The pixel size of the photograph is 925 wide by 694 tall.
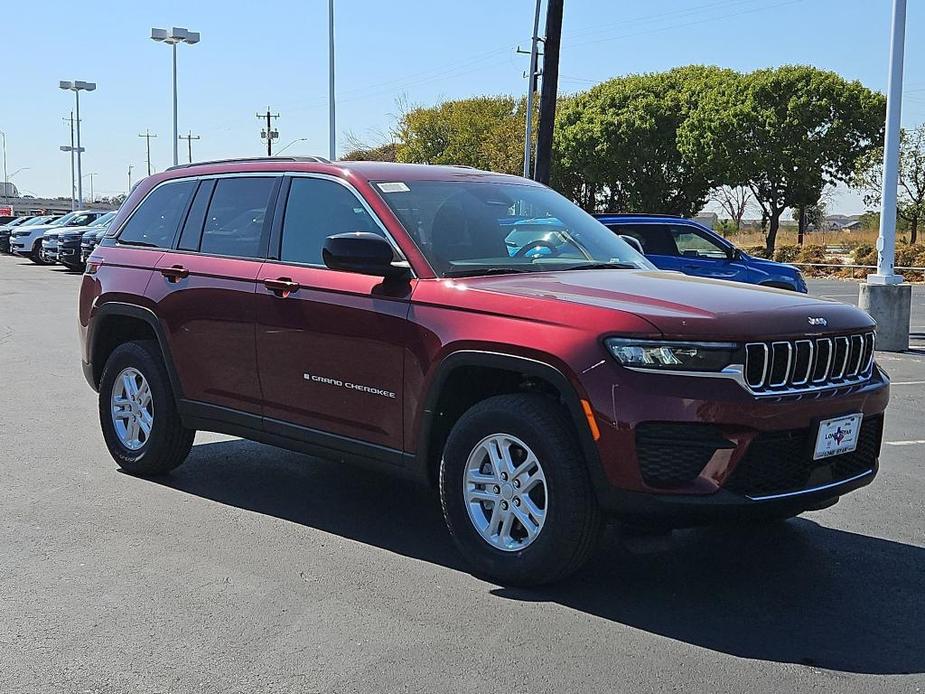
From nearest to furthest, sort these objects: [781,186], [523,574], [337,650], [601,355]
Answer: [337,650] → [601,355] → [523,574] → [781,186]

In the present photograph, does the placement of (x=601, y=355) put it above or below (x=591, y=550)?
above

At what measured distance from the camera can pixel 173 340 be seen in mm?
6320

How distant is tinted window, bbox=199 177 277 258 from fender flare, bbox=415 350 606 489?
1.56 metres

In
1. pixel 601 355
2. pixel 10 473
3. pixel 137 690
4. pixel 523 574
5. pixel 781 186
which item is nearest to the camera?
pixel 137 690

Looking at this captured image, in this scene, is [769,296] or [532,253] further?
[532,253]

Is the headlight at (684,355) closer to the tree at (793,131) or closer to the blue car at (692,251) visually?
the blue car at (692,251)

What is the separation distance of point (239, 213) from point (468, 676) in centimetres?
331

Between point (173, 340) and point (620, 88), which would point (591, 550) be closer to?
point (173, 340)

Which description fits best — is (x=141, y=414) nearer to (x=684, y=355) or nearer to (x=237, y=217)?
(x=237, y=217)

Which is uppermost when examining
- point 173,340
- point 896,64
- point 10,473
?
point 896,64

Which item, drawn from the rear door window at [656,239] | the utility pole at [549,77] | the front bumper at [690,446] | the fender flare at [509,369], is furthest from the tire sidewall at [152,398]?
the utility pole at [549,77]

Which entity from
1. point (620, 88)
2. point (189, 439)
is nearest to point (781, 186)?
point (620, 88)

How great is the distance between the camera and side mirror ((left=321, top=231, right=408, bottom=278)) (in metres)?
4.99

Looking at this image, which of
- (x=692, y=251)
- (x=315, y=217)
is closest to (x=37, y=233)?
(x=692, y=251)
